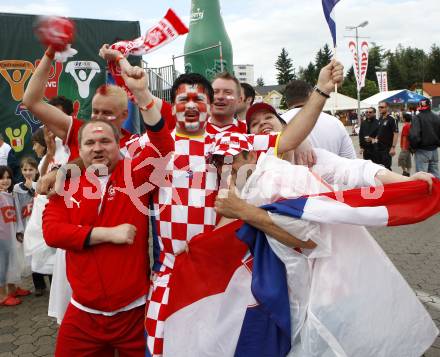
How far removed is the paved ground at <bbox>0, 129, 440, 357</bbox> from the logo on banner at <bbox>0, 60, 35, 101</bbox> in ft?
13.2

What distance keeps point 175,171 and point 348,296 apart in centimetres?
97

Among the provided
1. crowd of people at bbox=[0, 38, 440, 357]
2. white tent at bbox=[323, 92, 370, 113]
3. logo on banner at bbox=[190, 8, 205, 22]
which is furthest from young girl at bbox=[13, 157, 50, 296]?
white tent at bbox=[323, 92, 370, 113]

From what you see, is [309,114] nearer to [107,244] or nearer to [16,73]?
[107,244]

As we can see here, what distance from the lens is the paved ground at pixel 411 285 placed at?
12.6 ft

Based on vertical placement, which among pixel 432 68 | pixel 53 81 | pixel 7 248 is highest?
pixel 432 68

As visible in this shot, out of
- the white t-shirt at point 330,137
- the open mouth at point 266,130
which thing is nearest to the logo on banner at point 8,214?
the white t-shirt at point 330,137

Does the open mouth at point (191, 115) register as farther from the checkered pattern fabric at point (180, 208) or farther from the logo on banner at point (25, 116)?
the logo on banner at point (25, 116)

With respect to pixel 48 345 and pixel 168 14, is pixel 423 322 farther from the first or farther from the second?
pixel 48 345

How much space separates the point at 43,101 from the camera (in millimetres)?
2547

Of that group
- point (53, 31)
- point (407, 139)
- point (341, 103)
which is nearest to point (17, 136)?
point (53, 31)

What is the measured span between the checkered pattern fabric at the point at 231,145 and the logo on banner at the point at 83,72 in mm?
7011

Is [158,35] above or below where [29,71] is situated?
below

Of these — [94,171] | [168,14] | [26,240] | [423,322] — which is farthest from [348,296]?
[26,240]

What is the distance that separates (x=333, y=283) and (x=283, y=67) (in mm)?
91716
